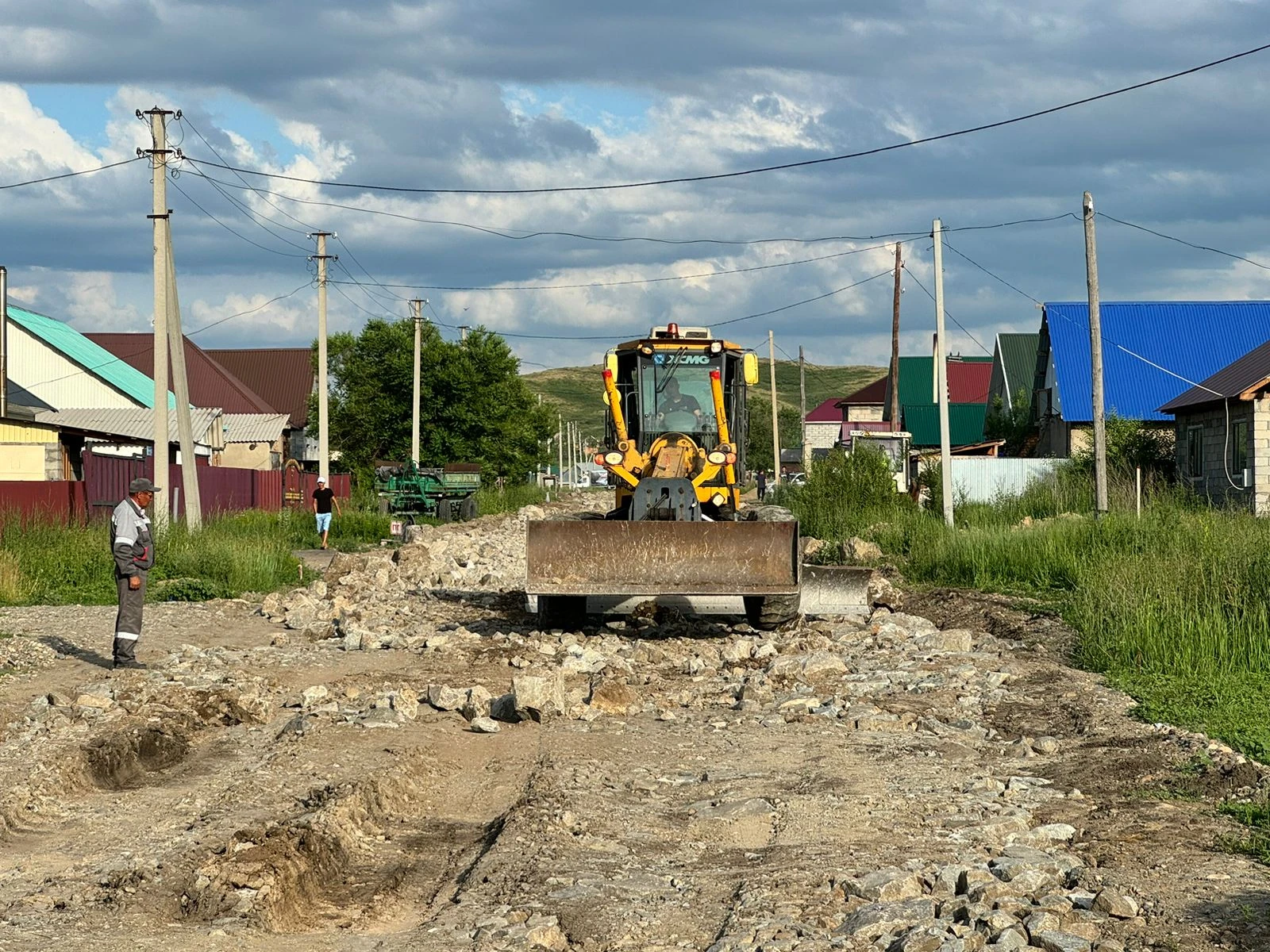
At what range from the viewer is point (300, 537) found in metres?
32.8

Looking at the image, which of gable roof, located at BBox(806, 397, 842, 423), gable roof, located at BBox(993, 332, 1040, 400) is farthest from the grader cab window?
gable roof, located at BBox(806, 397, 842, 423)

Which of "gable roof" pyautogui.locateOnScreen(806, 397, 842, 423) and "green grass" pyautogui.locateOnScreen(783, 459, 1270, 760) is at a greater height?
"gable roof" pyautogui.locateOnScreen(806, 397, 842, 423)

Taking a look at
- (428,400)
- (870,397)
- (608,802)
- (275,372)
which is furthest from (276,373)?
(608,802)

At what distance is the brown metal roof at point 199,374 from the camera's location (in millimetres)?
62531

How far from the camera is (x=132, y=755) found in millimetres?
9430

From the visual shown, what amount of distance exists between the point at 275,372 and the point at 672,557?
228 feet

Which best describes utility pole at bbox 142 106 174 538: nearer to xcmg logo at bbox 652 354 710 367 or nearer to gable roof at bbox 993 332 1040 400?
xcmg logo at bbox 652 354 710 367

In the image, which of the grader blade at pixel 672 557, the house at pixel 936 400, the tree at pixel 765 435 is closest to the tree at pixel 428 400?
the house at pixel 936 400

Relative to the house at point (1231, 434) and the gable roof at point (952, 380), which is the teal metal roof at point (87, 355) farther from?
the gable roof at point (952, 380)

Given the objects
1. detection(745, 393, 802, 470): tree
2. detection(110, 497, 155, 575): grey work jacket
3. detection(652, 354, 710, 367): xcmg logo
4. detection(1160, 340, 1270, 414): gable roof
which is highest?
detection(745, 393, 802, 470): tree

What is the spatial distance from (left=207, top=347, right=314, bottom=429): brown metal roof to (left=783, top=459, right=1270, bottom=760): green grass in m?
52.2

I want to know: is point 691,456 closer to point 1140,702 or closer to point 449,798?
point 1140,702

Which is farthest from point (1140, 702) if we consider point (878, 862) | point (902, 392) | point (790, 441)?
point (790, 441)

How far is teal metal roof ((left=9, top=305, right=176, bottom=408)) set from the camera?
47.5m
